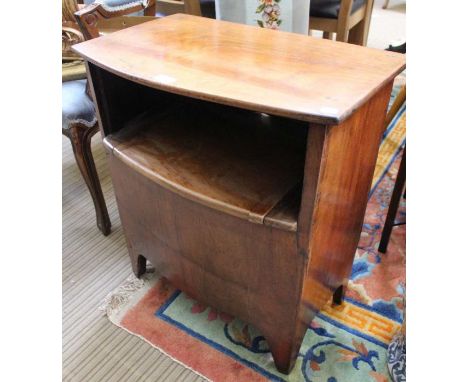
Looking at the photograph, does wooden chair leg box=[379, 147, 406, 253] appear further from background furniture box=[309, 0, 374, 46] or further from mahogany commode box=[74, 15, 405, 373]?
background furniture box=[309, 0, 374, 46]

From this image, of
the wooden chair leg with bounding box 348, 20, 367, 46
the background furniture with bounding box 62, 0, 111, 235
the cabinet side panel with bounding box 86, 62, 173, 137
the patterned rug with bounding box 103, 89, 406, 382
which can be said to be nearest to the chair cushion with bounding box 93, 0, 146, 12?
the background furniture with bounding box 62, 0, 111, 235

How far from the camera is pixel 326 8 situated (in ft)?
5.30

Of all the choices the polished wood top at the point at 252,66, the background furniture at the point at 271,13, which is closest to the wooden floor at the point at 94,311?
the polished wood top at the point at 252,66

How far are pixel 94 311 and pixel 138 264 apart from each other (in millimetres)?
171

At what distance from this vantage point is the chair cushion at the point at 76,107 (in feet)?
3.78

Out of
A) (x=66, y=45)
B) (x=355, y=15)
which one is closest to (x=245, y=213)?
(x=66, y=45)

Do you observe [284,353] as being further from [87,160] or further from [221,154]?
[87,160]

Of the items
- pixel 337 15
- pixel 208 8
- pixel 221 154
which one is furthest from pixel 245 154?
pixel 208 8

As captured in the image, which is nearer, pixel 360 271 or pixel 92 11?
pixel 92 11

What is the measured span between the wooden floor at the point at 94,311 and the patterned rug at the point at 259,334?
0.03m

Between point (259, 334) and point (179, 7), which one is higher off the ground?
point (179, 7)
